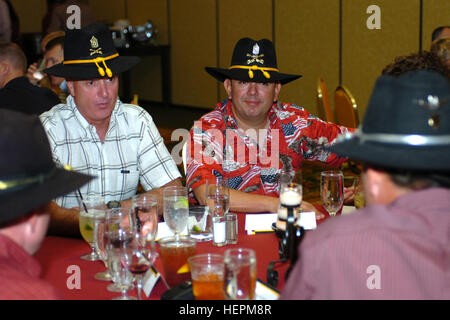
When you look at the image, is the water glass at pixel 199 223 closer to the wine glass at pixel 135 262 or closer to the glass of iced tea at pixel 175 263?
the glass of iced tea at pixel 175 263

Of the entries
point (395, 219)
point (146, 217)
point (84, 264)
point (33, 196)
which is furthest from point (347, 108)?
point (33, 196)

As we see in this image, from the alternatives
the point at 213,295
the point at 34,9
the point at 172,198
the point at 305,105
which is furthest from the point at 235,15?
the point at 213,295

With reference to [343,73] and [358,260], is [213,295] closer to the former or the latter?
[358,260]

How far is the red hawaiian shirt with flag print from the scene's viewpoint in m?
2.91

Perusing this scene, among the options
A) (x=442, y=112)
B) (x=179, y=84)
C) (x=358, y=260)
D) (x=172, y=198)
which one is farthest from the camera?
(x=179, y=84)

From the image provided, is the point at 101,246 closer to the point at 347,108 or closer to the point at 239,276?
the point at 239,276

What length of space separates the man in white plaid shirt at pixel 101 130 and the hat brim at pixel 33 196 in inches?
53.6

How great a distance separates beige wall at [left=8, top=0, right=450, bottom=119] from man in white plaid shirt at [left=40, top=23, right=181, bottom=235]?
4586 millimetres

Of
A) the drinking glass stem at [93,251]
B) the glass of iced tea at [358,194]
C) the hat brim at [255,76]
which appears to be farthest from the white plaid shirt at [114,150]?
the glass of iced tea at [358,194]

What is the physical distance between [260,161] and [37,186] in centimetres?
185

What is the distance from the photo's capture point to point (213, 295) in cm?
146

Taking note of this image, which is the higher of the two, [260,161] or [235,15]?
[235,15]

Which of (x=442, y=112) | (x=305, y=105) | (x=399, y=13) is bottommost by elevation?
(x=305, y=105)

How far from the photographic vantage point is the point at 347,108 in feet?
14.7
